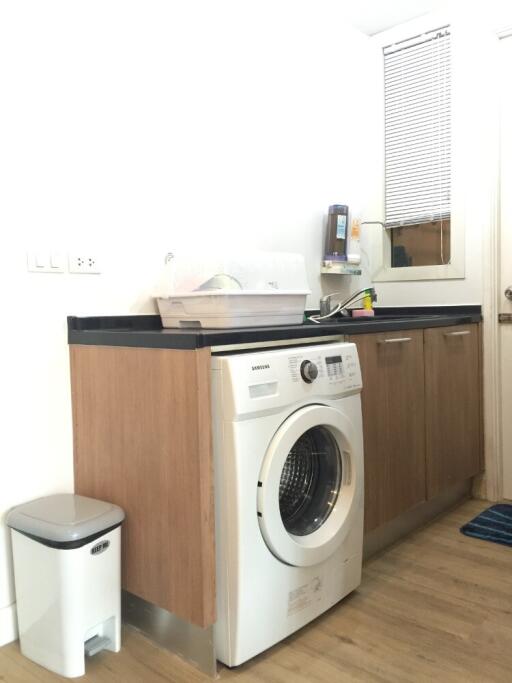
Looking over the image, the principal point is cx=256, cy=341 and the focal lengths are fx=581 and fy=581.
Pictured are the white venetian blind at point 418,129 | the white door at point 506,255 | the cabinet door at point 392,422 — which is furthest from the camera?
the white venetian blind at point 418,129

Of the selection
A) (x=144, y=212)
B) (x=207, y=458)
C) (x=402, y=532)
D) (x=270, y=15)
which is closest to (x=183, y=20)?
(x=270, y=15)

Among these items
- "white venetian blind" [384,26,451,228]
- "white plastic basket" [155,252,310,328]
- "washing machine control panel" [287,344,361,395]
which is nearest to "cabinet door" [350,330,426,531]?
"washing machine control panel" [287,344,361,395]

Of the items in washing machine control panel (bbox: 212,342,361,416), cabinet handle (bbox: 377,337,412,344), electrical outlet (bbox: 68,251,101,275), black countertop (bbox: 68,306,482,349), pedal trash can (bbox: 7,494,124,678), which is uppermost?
electrical outlet (bbox: 68,251,101,275)

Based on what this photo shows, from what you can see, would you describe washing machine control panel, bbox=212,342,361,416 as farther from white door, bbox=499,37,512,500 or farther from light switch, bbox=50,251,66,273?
white door, bbox=499,37,512,500

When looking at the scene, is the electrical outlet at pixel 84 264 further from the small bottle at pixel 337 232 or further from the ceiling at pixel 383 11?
the ceiling at pixel 383 11

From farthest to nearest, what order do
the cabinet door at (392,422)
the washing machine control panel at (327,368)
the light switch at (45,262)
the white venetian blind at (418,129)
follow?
the white venetian blind at (418,129) < the cabinet door at (392,422) < the light switch at (45,262) < the washing machine control panel at (327,368)

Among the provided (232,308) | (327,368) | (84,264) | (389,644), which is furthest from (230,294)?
(389,644)

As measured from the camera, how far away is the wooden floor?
154 cm

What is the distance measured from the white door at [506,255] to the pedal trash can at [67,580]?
2.03 meters

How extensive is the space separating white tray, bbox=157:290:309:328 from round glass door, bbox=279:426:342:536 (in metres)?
0.43

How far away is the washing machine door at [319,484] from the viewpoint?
5.58 feet

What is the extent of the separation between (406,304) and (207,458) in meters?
1.93

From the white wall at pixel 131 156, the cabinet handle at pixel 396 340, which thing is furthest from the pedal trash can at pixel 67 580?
the cabinet handle at pixel 396 340

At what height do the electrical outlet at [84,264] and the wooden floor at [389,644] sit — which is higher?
the electrical outlet at [84,264]
